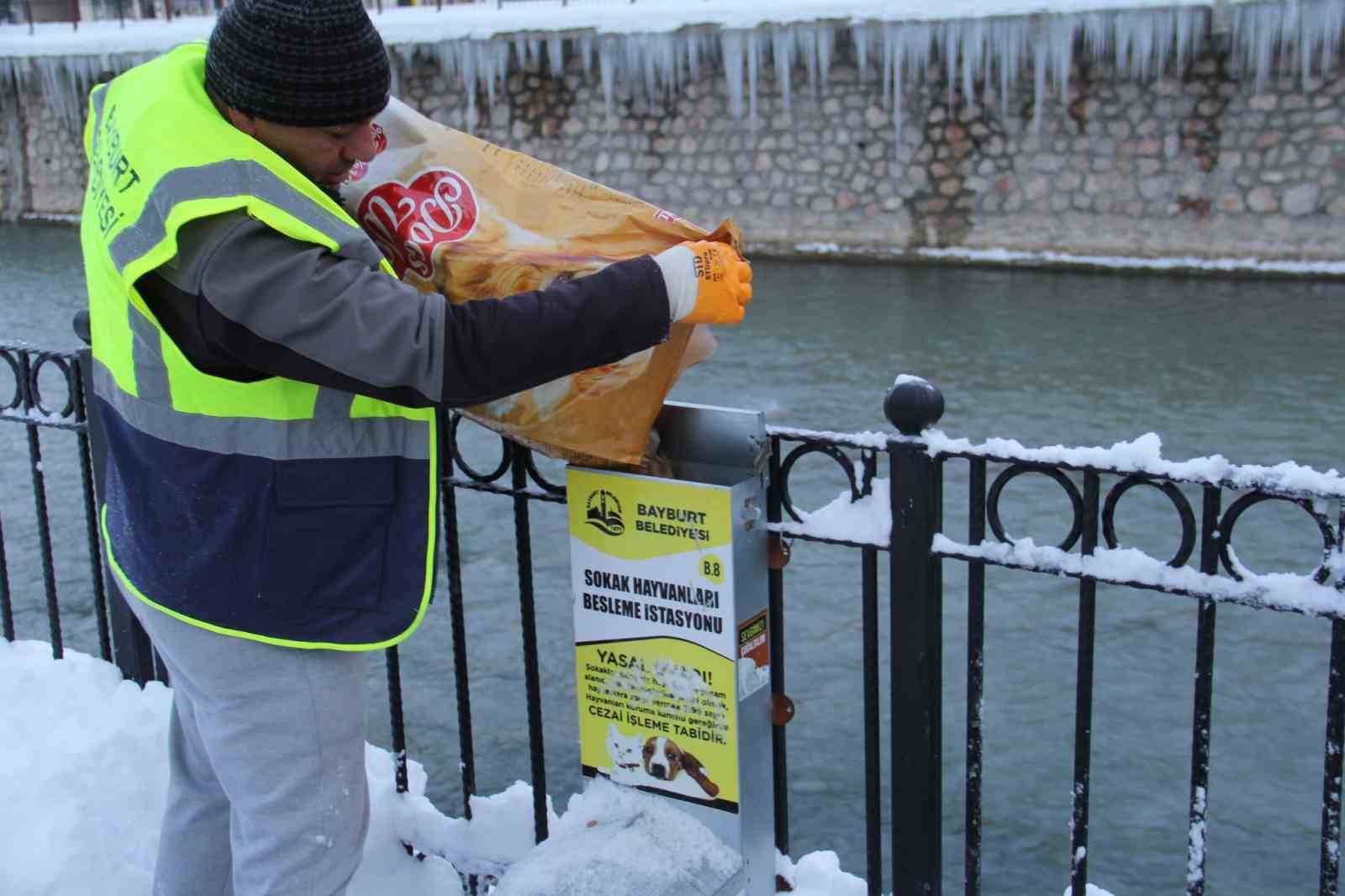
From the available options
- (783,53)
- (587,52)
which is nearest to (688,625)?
(783,53)

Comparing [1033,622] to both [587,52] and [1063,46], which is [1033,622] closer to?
[1063,46]

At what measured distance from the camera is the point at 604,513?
7.47 feet

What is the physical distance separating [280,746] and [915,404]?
104 centimetres

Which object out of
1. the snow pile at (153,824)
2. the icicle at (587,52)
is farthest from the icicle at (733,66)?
the snow pile at (153,824)

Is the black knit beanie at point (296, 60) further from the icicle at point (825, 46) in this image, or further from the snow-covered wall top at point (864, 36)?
the icicle at point (825, 46)

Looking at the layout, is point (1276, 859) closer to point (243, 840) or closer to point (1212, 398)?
point (243, 840)

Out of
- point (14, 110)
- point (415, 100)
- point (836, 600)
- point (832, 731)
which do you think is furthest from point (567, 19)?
point (832, 731)

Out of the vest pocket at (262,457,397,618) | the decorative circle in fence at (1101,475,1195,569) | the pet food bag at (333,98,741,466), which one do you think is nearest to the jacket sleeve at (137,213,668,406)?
the vest pocket at (262,457,397,618)

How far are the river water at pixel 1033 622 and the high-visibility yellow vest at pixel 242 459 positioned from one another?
2.23 m

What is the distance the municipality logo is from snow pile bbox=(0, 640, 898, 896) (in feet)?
1.58

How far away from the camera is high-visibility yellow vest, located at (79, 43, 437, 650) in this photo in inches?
67.0

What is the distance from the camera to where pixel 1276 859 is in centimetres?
365

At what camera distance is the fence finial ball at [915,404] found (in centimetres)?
204

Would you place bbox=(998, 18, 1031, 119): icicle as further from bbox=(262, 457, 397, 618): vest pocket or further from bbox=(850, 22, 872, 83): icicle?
bbox=(262, 457, 397, 618): vest pocket
